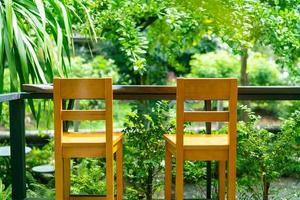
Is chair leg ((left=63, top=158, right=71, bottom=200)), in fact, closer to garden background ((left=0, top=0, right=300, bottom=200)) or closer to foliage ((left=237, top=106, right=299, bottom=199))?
garden background ((left=0, top=0, right=300, bottom=200))

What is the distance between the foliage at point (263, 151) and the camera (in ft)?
9.50

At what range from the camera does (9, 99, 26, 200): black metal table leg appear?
2.79m

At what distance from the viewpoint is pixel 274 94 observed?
269cm

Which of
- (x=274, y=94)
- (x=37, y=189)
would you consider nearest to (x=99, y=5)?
(x=37, y=189)

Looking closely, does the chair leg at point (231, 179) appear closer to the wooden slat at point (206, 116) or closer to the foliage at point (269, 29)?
the wooden slat at point (206, 116)

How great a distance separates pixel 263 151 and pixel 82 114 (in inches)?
49.0

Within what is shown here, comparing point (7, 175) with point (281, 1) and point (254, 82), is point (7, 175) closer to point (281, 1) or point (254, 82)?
point (281, 1)

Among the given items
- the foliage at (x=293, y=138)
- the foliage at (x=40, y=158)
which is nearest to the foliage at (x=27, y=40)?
the foliage at (x=293, y=138)

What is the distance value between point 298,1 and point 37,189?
9.40 feet

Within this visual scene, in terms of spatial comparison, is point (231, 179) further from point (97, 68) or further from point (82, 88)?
point (97, 68)

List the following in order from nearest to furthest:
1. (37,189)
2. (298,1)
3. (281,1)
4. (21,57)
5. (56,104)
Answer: (56,104) < (21,57) < (37,189) < (298,1) < (281,1)

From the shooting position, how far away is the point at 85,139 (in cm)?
251

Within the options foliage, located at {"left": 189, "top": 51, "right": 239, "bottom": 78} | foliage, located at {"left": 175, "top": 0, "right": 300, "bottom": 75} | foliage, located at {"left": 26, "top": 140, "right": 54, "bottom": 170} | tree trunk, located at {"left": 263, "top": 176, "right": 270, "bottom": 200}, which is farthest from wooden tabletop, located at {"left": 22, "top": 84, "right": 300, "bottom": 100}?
foliage, located at {"left": 189, "top": 51, "right": 239, "bottom": 78}

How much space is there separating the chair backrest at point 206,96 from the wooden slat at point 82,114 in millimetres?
429
